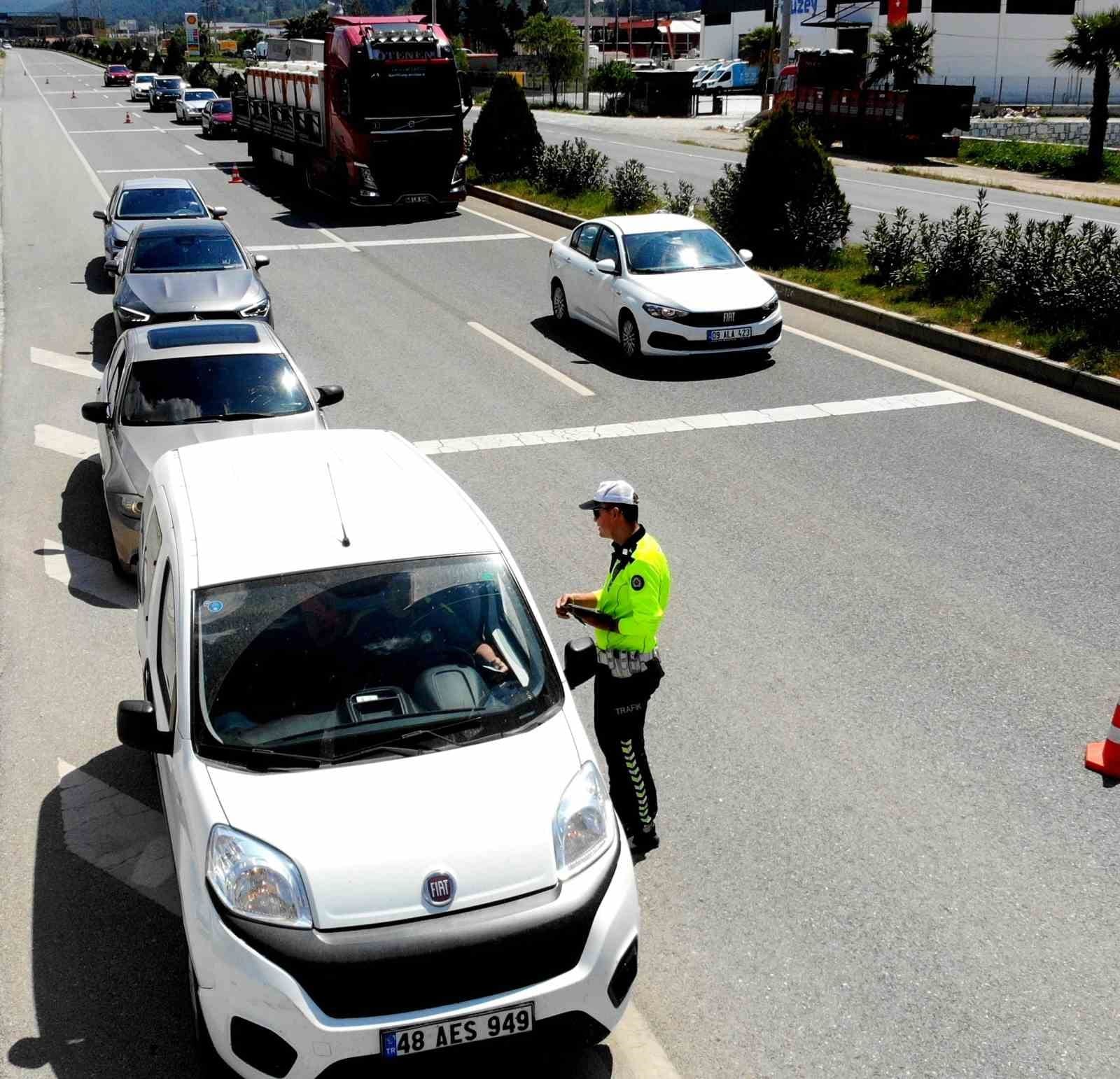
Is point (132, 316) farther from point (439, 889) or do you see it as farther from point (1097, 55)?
point (1097, 55)

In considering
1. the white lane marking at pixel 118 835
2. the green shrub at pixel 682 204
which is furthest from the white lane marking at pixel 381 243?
the white lane marking at pixel 118 835

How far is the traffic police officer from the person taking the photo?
5.44 metres

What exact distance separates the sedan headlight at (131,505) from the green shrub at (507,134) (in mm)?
23277

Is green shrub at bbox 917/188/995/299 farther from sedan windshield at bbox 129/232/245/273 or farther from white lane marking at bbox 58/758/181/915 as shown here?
white lane marking at bbox 58/758/181/915


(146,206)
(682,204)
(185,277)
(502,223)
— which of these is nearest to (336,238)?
(502,223)

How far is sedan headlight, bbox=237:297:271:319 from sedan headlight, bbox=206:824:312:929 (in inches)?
436

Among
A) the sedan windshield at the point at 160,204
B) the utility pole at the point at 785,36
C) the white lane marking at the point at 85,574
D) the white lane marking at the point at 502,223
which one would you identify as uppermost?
the utility pole at the point at 785,36

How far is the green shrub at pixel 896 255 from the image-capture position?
17.9 meters

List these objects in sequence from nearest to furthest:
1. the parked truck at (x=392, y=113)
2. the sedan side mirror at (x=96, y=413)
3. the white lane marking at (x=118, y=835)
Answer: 1. the white lane marking at (x=118, y=835)
2. the sedan side mirror at (x=96, y=413)
3. the parked truck at (x=392, y=113)

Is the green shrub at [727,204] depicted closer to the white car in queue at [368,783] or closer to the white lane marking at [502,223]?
the white lane marking at [502,223]

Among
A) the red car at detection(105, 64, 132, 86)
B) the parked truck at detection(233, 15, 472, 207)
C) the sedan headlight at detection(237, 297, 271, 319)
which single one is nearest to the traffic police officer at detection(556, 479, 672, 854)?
the sedan headlight at detection(237, 297, 271, 319)

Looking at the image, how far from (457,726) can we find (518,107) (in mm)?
28110

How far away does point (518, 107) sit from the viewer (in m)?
30.6

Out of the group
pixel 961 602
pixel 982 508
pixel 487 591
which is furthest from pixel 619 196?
pixel 487 591
